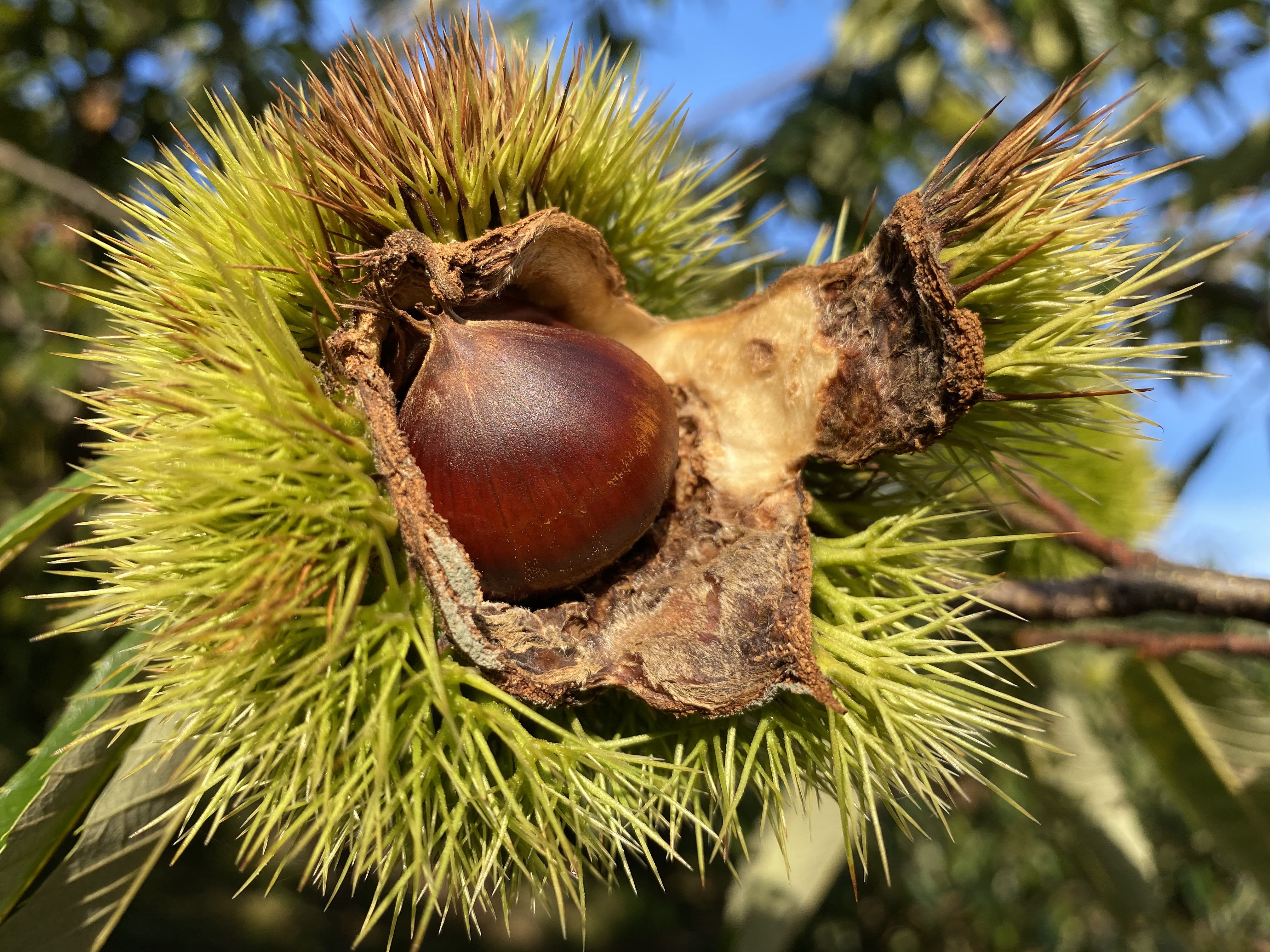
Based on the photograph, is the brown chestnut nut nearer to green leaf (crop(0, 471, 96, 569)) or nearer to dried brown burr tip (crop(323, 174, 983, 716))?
dried brown burr tip (crop(323, 174, 983, 716))

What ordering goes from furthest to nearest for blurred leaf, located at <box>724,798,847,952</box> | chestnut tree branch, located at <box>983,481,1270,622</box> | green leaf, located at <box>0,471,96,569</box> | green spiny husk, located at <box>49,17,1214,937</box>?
blurred leaf, located at <box>724,798,847,952</box> < chestnut tree branch, located at <box>983,481,1270,622</box> < green leaf, located at <box>0,471,96,569</box> < green spiny husk, located at <box>49,17,1214,937</box>

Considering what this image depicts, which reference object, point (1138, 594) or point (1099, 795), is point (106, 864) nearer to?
point (1138, 594)

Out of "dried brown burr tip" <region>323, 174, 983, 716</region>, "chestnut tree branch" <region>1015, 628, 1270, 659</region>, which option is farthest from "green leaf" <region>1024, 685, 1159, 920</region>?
"dried brown burr tip" <region>323, 174, 983, 716</region>

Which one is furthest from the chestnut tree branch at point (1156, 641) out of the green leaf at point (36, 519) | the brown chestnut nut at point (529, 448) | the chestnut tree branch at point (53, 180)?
the chestnut tree branch at point (53, 180)

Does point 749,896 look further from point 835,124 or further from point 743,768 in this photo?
point 835,124

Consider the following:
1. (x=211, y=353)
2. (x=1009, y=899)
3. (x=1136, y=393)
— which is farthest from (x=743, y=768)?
(x=1009, y=899)

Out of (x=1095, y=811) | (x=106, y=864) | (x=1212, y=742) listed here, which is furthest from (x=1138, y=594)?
(x=106, y=864)

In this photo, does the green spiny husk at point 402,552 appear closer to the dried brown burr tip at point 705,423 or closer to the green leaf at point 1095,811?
the dried brown burr tip at point 705,423
